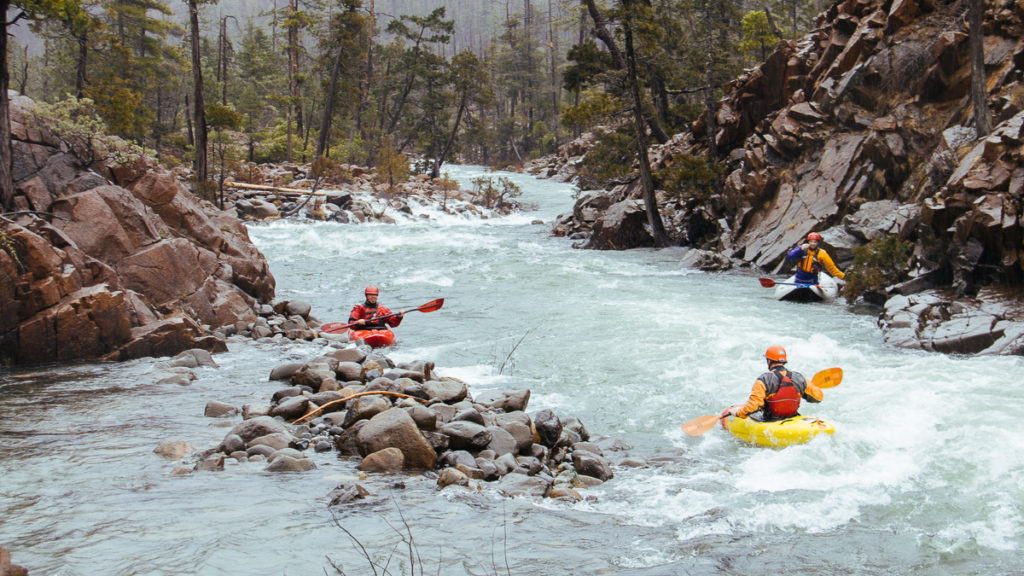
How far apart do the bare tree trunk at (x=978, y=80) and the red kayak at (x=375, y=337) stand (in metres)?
10.4

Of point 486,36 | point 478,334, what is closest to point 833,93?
point 478,334

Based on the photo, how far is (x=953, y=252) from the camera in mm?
10242

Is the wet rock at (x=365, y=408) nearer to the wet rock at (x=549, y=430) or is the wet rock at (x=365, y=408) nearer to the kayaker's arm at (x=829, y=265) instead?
the wet rock at (x=549, y=430)

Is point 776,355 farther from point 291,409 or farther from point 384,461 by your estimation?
point 291,409

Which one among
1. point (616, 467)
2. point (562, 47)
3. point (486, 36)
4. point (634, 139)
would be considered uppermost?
point (486, 36)

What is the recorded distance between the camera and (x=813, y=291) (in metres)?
12.6

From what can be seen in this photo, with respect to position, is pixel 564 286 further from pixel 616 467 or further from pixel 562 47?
pixel 562 47

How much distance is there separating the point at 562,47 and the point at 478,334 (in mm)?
77604

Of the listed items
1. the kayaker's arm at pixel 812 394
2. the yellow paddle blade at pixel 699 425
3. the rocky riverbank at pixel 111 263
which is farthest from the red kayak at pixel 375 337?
the kayaker's arm at pixel 812 394

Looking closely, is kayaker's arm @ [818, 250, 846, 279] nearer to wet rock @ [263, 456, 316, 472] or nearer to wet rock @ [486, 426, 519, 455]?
wet rock @ [486, 426, 519, 455]

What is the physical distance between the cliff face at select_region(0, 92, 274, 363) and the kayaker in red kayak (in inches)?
66.9

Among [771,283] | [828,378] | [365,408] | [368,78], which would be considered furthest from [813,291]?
[368,78]

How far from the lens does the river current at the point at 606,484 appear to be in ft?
13.8

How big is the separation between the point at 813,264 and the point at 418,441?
959 centimetres
